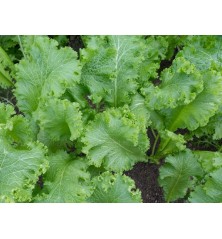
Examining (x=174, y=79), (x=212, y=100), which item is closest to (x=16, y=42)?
(x=174, y=79)

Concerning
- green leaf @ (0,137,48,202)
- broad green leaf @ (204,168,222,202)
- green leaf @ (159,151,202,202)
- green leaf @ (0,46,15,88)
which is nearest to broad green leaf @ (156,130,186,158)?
green leaf @ (159,151,202,202)

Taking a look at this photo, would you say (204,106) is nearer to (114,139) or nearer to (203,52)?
(203,52)

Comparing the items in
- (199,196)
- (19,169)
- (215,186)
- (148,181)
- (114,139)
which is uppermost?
Answer: (114,139)

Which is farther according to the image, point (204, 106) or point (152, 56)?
point (152, 56)

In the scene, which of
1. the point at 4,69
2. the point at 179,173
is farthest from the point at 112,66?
the point at 4,69

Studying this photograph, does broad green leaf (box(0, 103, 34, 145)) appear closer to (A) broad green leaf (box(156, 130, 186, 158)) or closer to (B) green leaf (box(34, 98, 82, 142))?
(B) green leaf (box(34, 98, 82, 142))

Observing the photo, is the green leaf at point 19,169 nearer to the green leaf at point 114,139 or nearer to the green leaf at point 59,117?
the green leaf at point 59,117
